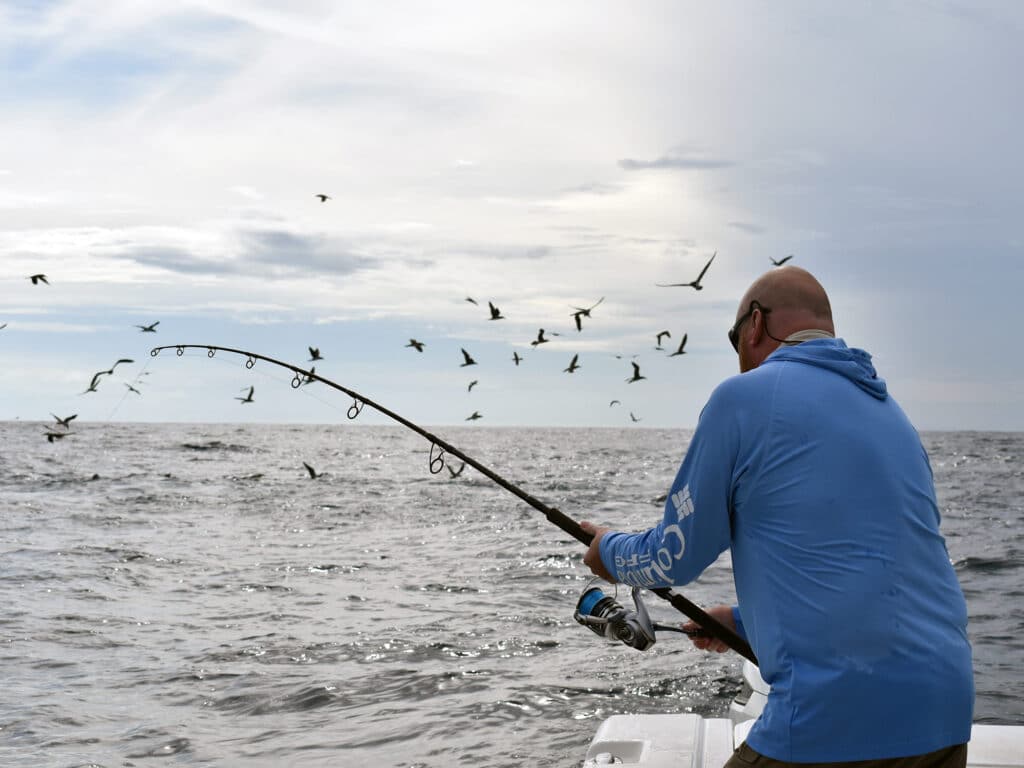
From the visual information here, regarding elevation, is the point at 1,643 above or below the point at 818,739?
below

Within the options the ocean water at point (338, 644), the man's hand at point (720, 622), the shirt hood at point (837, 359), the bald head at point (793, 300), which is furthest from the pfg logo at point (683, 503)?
the ocean water at point (338, 644)

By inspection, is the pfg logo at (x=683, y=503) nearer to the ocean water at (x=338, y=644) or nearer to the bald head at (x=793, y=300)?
the bald head at (x=793, y=300)

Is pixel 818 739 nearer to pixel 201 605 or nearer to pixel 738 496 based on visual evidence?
pixel 738 496

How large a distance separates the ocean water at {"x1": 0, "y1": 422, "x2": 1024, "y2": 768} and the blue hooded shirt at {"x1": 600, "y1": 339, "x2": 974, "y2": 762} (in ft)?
14.9

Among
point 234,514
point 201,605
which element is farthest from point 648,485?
point 201,605

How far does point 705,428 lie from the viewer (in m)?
2.41

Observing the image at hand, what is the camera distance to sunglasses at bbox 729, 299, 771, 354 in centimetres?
265

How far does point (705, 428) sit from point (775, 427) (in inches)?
6.5

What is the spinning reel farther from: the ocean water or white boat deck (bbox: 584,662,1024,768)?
the ocean water

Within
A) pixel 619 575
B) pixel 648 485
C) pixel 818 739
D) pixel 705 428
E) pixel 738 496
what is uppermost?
pixel 705 428

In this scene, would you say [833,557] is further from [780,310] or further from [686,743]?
[686,743]

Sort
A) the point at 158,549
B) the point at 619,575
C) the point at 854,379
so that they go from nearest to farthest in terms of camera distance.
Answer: the point at 854,379 < the point at 619,575 < the point at 158,549

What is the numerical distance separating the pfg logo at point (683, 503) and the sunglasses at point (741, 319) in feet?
1.67

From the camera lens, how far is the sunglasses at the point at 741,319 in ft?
8.68
